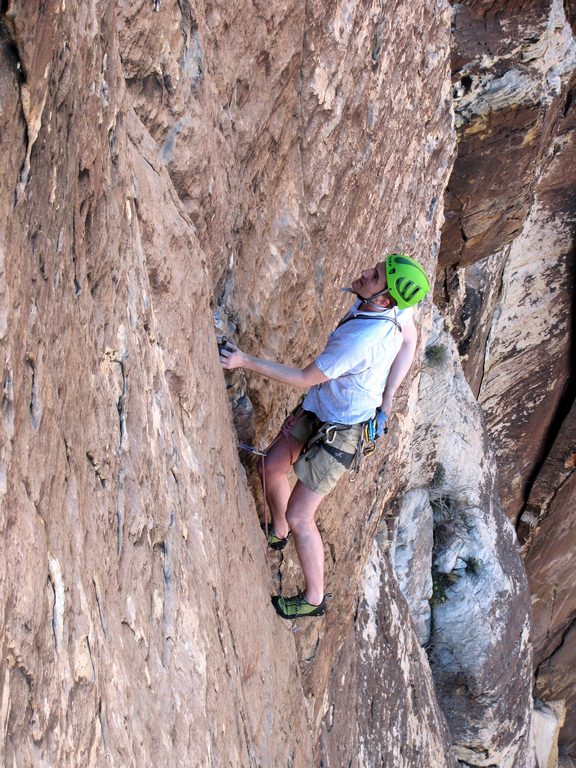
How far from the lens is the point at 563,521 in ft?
49.9

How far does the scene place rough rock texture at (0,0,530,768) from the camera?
84.7 inches

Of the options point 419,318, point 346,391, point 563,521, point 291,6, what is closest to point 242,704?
point 346,391

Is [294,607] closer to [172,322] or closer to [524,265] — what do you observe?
[172,322]

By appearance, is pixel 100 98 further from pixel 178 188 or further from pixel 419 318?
pixel 419 318

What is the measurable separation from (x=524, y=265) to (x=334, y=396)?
936cm

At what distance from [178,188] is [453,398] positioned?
745 cm

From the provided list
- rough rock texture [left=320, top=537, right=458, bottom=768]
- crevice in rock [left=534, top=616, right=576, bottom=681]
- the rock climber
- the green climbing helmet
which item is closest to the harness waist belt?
the rock climber

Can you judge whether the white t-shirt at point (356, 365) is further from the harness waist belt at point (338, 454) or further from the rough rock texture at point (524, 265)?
the rough rock texture at point (524, 265)

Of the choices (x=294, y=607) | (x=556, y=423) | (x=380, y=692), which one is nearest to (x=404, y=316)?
(x=294, y=607)

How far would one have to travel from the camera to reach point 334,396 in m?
4.54

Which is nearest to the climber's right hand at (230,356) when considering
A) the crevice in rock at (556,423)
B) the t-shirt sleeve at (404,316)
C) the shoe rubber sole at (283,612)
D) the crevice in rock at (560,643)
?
the t-shirt sleeve at (404,316)

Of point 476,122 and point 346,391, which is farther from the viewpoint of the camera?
point 476,122

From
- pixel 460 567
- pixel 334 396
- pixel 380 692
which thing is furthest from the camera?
pixel 460 567

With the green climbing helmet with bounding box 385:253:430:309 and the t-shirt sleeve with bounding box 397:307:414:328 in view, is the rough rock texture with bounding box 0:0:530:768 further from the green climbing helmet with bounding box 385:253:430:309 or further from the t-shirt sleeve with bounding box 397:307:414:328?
the green climbing helmet with bounding box 385:253:430:309
